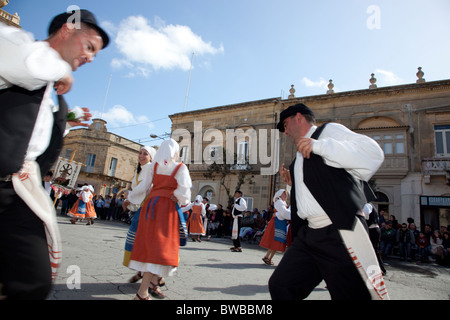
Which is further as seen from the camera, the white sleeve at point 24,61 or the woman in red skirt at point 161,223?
the woman in red skirt at point 161,223

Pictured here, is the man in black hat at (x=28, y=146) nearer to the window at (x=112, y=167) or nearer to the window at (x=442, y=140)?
the window at (x=442, y=140)

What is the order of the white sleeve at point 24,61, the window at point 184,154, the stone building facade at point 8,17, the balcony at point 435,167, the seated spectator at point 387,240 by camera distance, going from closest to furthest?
the white sleeve at point 24,61 → the seated spectator at point 387,240 → the stone building facade at point 8,17 → the balcony at point 435,167 → the window at point 184,154

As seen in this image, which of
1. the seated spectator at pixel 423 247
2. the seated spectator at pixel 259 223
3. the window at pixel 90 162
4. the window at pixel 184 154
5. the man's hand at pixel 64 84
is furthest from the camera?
the window at pixel 90 162

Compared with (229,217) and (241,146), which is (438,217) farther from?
(241,146)

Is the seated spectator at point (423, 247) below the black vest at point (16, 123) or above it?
below

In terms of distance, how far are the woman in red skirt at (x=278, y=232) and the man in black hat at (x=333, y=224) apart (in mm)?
4429

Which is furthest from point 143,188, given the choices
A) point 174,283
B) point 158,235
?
point 174,283

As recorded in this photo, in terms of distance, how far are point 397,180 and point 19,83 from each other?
2020cm

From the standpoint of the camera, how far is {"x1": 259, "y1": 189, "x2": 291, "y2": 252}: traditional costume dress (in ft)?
21.1

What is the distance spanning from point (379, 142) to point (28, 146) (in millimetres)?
20174

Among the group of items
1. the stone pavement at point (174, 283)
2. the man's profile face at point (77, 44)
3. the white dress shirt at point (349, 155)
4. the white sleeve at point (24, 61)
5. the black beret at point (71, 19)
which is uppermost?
the black beret at point (71, 19)

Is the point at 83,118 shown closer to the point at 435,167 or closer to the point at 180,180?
Result: the point at 180,180

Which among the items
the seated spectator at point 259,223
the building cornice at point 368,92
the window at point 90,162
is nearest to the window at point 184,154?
the building cornice at point 368,92

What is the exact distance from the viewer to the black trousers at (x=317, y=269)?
1.68 meters
